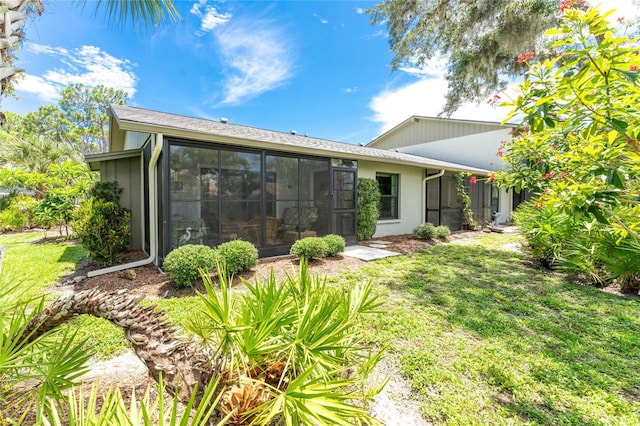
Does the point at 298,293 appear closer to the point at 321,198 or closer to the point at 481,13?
the point at 321,198

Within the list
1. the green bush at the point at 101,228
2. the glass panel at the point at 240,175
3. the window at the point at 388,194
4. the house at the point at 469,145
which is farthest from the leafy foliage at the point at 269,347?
the house at the point at 469,145

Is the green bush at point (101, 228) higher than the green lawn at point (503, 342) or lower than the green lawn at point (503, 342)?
higher

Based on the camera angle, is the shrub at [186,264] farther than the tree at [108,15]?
Yes

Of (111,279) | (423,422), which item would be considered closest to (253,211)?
(111,279)

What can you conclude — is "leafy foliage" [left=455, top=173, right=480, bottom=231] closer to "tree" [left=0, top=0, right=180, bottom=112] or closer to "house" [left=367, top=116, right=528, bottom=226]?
"house" [left=367, top=116, right=528, bottom=226]

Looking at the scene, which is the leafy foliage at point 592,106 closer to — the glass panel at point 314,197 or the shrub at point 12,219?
the glass panel at point 314,197

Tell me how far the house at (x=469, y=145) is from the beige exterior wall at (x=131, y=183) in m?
13.2

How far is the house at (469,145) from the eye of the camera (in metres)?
14.5

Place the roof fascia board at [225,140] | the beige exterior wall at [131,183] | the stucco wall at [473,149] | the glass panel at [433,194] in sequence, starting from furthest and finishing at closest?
1. the stucco wall at [473,149]
2. the glass panel at [433,194]
3. the beige exterior wall at [131,183]
4. the roof fascia board at [225,140]

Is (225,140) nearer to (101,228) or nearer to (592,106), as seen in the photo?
(101,228)

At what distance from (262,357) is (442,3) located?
36.3ft

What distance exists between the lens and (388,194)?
10.8 meters

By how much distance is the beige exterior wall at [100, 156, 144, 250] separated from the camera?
809 cm

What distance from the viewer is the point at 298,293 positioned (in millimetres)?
A: 2127
